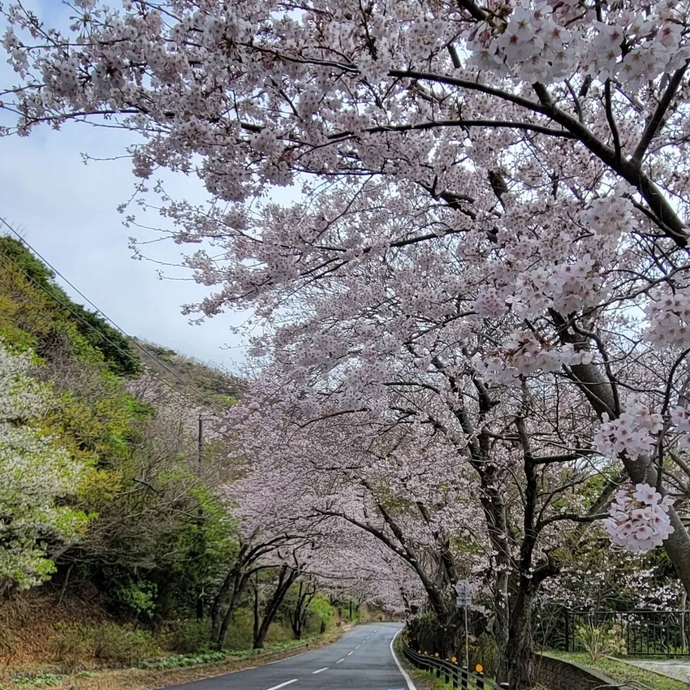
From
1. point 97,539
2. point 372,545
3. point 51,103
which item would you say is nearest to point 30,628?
point 97,539

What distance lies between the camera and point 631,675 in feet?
30.3

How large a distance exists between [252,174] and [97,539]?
13415 millimetres

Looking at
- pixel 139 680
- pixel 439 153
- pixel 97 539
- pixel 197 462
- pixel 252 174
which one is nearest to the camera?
pixel 252 174

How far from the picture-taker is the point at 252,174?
12.7 ft

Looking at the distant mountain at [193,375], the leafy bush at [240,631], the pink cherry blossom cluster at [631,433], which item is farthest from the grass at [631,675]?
the leafy bush at [240,631]

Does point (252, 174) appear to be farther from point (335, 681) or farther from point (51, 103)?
point (335, 681)

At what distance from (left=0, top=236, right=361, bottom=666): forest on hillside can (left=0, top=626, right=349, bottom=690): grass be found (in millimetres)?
793

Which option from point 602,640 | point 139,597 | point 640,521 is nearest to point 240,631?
point 139,597

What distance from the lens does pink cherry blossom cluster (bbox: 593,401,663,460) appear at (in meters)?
2.96

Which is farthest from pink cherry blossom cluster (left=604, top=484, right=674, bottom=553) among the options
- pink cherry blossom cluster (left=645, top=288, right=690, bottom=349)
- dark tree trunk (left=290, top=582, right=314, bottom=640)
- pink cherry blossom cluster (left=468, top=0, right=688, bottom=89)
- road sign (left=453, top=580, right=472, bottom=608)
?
dark tree trunk (left=290, top=582, right=314, bottom=640)

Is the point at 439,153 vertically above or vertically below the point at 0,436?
above

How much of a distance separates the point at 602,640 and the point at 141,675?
9893 millimetres

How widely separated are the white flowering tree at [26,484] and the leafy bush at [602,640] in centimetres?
1012

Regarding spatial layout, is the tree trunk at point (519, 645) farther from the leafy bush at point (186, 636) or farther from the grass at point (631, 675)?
the leafy bush at point (186, 636)
